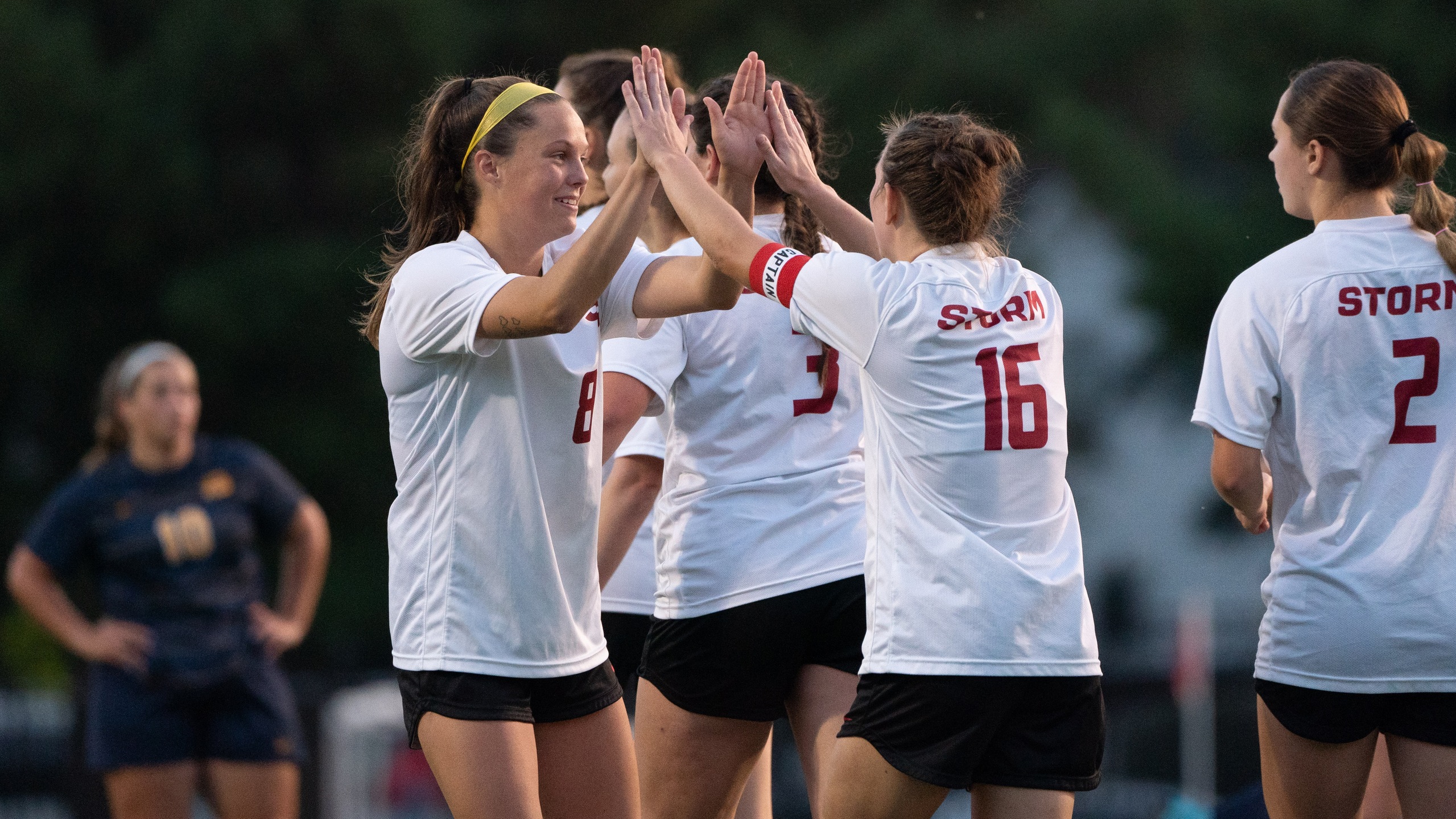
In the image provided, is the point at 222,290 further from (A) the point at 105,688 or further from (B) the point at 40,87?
(A) the point at 105,688

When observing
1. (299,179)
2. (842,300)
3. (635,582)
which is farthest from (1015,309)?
(299,179)

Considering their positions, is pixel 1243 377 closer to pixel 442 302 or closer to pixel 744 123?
pixel 744 123

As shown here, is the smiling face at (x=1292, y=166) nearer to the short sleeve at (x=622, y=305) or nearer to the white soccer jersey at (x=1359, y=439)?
the white soccer jersey at (x=1359, y=439)

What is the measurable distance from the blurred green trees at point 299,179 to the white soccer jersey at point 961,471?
502 inches

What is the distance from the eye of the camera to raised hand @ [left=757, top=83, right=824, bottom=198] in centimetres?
342

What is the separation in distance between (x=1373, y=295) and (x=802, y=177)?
1.22 meters

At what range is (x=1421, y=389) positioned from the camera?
3.27m

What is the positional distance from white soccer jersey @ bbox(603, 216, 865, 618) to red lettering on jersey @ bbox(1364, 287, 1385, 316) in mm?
Result: 1142

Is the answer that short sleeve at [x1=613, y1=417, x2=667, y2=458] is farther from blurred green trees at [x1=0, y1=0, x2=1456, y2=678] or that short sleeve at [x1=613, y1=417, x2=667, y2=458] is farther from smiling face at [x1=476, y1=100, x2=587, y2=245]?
blurred green trees at [x1=0, y1=0, x2=1456, y2=678]

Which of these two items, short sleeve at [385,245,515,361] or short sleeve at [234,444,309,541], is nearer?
short sleeve at [385,245,515,361]

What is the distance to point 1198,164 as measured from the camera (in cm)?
2098

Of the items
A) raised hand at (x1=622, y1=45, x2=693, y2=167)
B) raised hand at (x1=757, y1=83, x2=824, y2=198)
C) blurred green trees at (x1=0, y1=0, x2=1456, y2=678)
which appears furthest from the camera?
blurred green trees at (x1=0, y1=0, x2=1456, y2=678)

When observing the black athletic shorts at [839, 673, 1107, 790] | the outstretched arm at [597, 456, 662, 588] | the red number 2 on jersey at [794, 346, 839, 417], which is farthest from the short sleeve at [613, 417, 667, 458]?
the black athletic shorts at [839, 673, 1107, 790]

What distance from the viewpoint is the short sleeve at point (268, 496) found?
6500 millimetres
